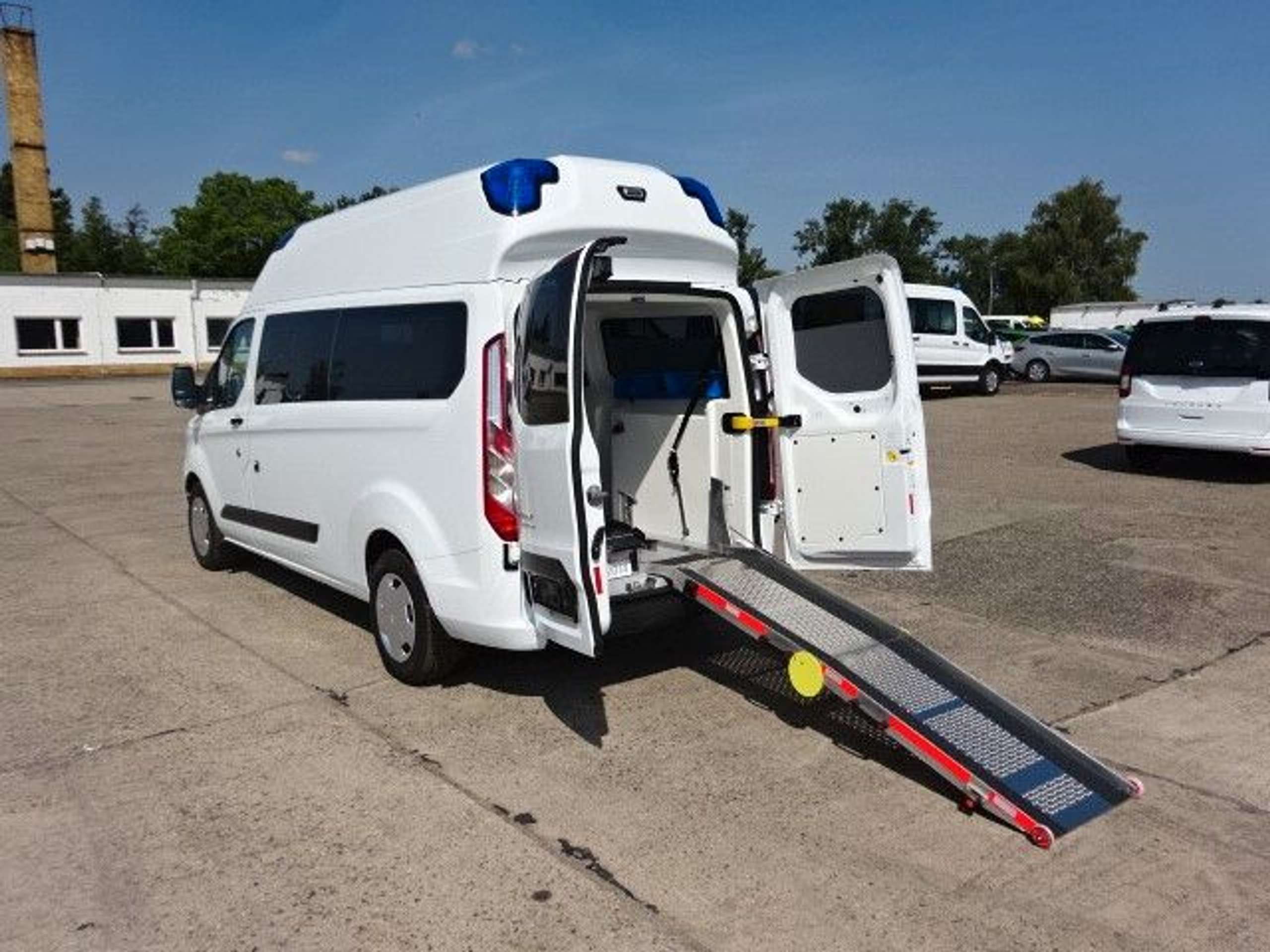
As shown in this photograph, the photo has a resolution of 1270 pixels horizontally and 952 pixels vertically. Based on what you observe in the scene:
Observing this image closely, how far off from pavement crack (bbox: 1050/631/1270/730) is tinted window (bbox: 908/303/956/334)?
1766cm

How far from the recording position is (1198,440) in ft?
35.4

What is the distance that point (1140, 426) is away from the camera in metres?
11.3

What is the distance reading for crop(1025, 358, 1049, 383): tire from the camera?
2909 cm

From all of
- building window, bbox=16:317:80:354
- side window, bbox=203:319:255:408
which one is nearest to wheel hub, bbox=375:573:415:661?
side window, bbox=203:319:255:408

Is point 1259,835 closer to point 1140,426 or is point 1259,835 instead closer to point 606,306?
point 606,306

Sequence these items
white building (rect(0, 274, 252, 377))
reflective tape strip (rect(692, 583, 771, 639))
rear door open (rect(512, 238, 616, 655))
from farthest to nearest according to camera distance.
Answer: white building (rect(0, 274, 252, 377))
reflective tape strip (rect(692, 583, 771, 639))
rear door open (rect(512, 238, 616, 655))

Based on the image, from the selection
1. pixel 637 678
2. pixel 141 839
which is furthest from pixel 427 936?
pixel 637 678

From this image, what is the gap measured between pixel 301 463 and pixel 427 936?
343 centimetres

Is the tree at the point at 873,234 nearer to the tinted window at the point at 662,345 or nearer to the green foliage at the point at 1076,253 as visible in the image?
the green foliage at the point at 1076,253

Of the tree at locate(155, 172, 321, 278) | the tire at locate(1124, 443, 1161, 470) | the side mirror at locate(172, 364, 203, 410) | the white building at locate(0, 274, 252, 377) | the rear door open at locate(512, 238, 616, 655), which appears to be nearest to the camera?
the rear door open at locate(512, 238, 616, 655)

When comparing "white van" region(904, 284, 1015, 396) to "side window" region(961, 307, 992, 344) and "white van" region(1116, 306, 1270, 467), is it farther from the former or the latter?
"white van" region(1116, 306, 1270, 467)

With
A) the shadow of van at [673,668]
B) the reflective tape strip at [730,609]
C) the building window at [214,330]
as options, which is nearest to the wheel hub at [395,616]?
the shadow of van at [673,668]

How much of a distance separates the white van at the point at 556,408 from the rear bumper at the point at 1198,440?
23.9 ft

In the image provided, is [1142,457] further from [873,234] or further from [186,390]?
[873,234]
